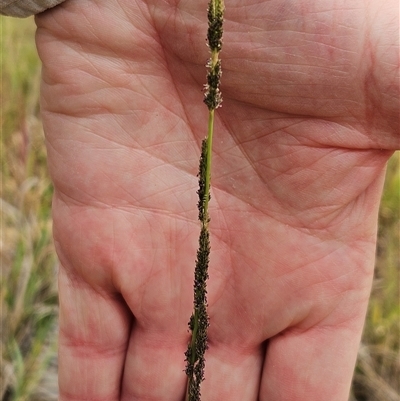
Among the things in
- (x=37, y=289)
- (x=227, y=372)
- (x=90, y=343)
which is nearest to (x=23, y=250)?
(x=37, y=289)

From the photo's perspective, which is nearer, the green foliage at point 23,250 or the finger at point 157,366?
the finger at point 157,366

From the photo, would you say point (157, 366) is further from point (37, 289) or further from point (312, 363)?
point (37, 289)

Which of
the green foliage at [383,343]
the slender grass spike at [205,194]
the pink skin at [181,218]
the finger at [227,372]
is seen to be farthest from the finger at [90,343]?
the green foliage at [383,343]

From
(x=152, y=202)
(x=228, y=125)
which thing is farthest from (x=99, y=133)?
(x=228, y=125)

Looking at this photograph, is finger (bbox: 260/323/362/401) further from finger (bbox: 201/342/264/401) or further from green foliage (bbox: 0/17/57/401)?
green foliage (bbox: 0/17/57/401)

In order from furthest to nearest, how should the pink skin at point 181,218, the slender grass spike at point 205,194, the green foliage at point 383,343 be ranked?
the green foliage at point 383,343 → the pink skin at point 181,218 → the slender grass spike at point 205,194

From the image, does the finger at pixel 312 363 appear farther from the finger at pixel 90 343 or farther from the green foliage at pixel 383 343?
the green foliage at pixel 383 343
